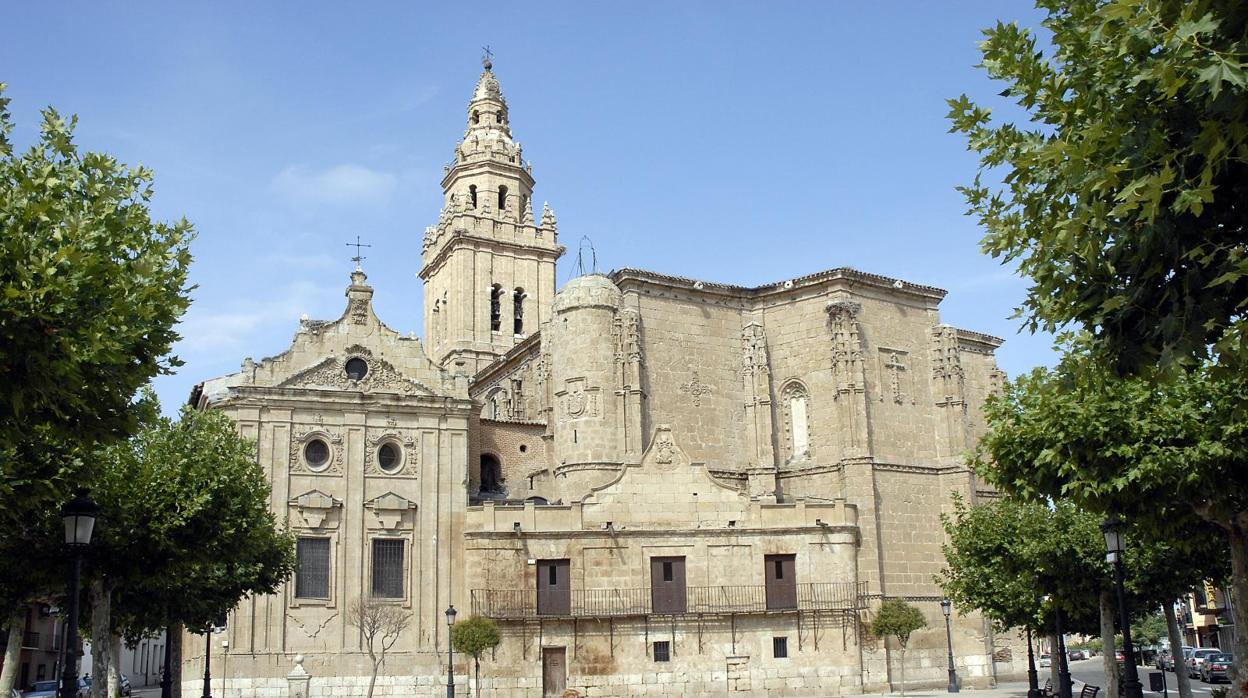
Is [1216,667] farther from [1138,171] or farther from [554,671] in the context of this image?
[1138,171]

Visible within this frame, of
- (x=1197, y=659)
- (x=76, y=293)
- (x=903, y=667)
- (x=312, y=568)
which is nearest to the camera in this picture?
(x=76, y=293)

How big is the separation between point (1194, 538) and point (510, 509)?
77.4 feet

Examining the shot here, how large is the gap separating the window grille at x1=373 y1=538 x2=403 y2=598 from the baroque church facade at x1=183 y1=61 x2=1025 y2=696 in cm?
7

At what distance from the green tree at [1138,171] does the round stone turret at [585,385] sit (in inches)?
1331

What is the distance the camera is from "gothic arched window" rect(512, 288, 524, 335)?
6409 centimetres

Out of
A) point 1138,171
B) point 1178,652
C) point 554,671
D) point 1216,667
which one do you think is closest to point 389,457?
point 554,671

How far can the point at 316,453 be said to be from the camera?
128 feet

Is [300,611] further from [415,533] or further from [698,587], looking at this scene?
[698,587]

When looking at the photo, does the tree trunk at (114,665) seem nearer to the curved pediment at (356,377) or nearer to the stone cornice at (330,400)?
the stone cornice at (330,400)

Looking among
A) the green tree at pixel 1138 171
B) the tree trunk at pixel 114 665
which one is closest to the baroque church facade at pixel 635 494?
the tree trunk at pixel 114 665

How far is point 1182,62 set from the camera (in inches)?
291

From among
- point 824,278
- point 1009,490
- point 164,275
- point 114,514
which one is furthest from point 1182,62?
point 824,278

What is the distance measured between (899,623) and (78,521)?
1259 inches

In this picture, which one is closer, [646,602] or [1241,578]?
[1241,578]
